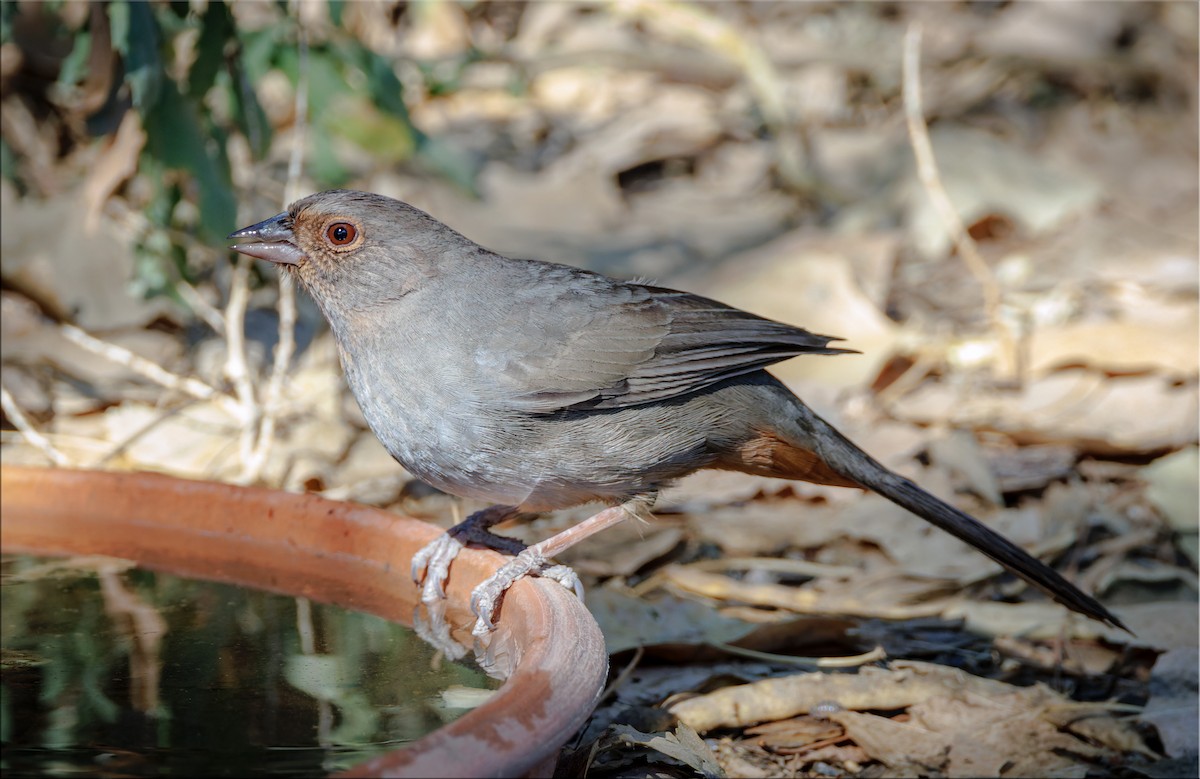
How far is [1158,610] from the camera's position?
3.84 metres

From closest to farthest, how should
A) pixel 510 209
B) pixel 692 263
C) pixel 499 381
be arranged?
pixel 499 381 → pixel 692 263 → pixel 510 209

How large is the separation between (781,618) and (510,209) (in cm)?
380

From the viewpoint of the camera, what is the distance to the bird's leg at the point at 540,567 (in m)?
2.95

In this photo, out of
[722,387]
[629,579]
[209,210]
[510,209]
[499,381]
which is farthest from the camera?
[510,209]

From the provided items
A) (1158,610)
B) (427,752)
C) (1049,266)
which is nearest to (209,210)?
(427,752)

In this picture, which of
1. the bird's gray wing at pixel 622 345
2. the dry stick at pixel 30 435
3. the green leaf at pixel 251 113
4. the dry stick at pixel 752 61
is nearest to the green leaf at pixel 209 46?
the green leaf at pixel 251 113

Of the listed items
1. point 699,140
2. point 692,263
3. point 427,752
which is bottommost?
point 427,752

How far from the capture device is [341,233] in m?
3.34

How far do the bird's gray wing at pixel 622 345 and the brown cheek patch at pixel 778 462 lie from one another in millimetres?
209

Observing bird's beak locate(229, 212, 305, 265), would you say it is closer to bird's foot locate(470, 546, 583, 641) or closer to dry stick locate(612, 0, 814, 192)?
bird's foot locate(470, 546, 583, 641)

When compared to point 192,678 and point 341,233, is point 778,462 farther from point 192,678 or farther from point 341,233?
point 192,678

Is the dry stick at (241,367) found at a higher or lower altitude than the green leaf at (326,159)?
lower

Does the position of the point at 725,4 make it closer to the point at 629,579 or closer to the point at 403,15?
the point at 403,15

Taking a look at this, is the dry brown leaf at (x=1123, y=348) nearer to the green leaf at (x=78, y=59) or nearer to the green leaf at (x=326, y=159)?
the green leaf at (x=326, y=159)
